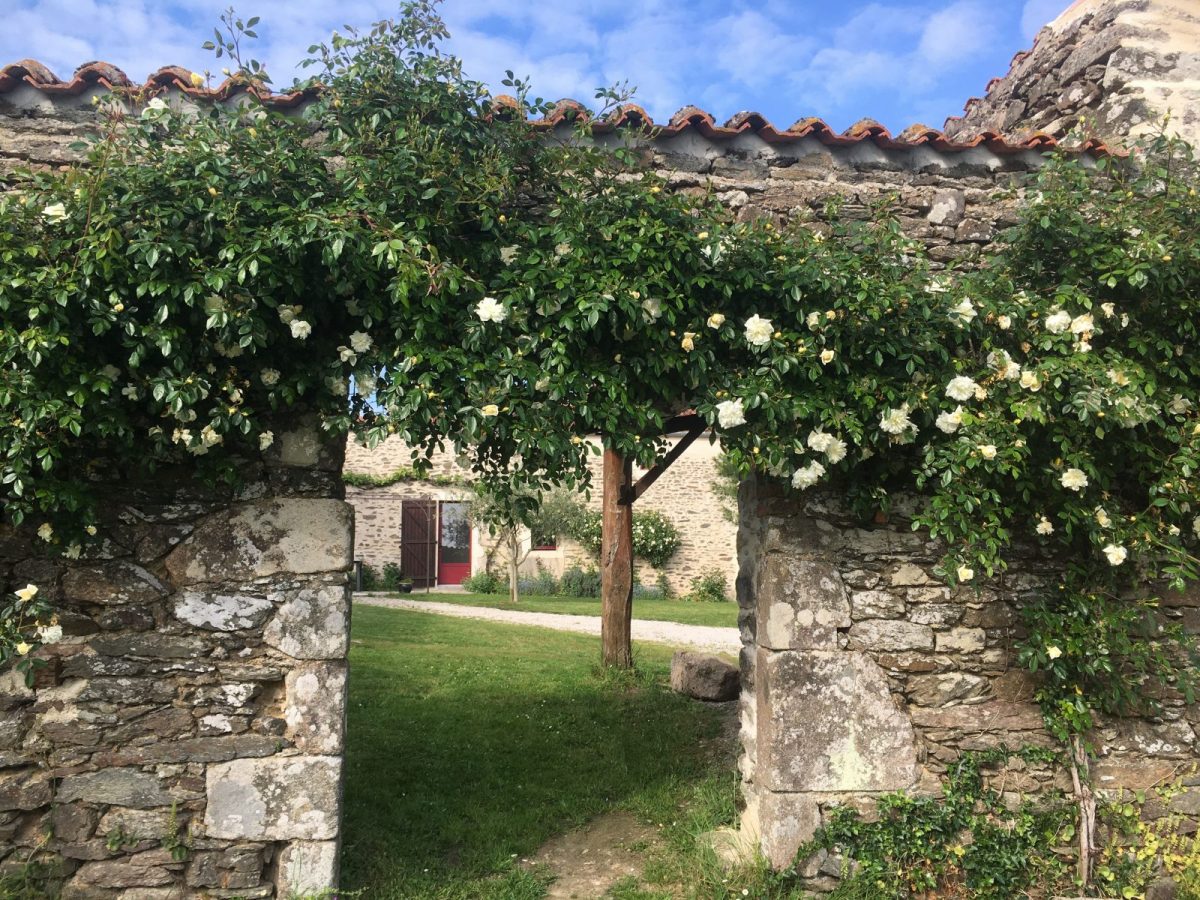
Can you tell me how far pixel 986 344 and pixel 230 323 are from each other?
3.04m

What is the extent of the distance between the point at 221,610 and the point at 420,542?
16485 mm

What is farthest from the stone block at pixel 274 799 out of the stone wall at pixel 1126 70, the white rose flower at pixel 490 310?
the stone wall at pixel 1126 70

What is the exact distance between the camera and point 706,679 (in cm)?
727

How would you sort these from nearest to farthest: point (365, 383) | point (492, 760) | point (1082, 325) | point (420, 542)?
point (365, 383)
point (1082, 325)
point (492, 760)
point (420, 542)

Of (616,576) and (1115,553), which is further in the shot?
(616,576)

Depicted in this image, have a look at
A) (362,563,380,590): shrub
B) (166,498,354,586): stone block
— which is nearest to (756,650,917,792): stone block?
(166,498,354,586): stone block

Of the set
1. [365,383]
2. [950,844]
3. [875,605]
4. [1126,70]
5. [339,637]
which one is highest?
[1126,70]

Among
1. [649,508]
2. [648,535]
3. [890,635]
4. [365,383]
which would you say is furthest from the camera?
[649,508]

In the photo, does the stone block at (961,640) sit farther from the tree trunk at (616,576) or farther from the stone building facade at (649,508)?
the stone building facade at (649,508)

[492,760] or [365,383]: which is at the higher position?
[365,383]

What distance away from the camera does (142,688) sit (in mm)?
3188

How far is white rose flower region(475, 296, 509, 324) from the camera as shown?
10.3 ft

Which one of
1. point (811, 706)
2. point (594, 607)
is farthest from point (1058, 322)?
point (594, 607)

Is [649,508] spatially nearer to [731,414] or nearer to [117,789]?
[731,414]
